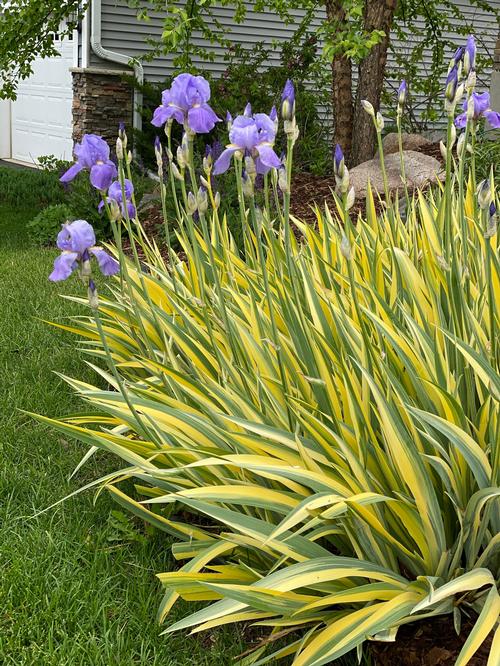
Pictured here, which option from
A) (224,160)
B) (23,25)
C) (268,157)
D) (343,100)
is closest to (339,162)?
(268,157)

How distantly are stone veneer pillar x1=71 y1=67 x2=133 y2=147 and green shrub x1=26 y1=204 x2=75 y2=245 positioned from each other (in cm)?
379

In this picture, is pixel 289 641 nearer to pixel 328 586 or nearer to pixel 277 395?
pixel 328 586

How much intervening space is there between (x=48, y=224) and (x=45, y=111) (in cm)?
697

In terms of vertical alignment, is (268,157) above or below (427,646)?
above

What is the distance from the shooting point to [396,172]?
6.82 meters

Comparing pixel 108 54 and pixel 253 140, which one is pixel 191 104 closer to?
pixel 253 140

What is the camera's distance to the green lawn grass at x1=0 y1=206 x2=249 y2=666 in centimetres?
183

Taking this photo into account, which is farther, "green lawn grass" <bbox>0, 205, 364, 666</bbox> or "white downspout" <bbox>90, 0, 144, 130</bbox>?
"white downspout" <bbox>90, 0, 144, 130</bbox>

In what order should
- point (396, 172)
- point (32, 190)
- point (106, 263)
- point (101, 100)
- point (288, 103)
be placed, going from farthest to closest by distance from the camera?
1. point (101, 100)
2. point (32, 190)
3. point (396, 172)
4. point (106, 263)
5. point (288, 103)

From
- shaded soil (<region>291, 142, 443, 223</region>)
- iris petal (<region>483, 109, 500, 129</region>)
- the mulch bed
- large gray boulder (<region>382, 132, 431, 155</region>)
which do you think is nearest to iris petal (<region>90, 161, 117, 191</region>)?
iris petal (<region>483, 109, 500, 129</region>)

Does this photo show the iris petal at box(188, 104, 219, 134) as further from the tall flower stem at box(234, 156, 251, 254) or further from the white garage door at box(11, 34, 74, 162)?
the white garage door at box(11, 34, 74, 162)

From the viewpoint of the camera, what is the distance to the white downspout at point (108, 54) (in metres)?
9.91

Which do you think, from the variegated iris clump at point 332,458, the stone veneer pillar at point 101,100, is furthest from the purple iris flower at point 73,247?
the stone veneer pillar at point 101,100

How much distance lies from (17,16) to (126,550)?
624 cm
